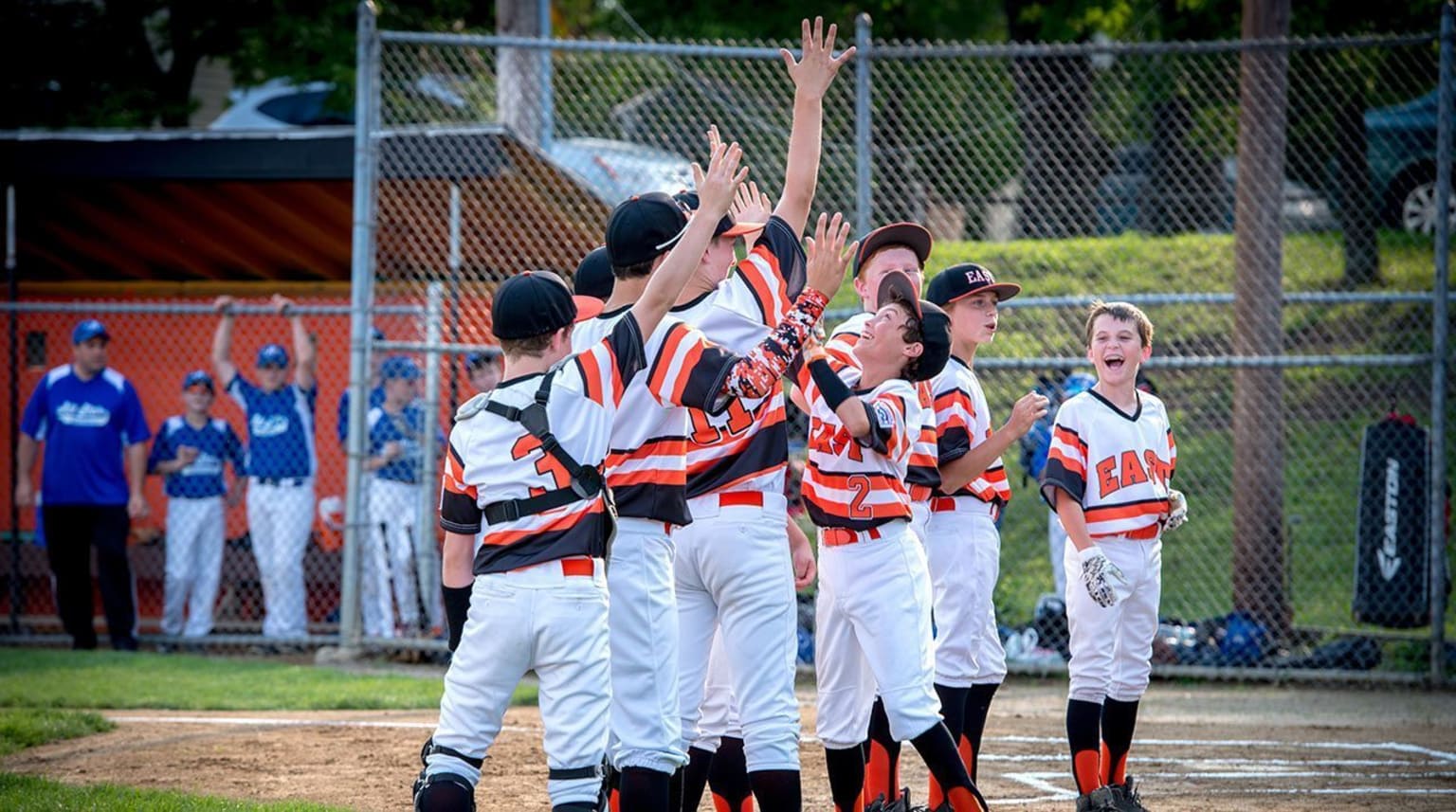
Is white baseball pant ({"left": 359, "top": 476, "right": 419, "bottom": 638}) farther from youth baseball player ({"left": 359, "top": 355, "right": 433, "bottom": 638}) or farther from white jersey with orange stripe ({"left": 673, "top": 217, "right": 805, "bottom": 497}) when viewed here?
white jersey with orange stripe ({"left": 673, "top": 217, "right": 805, "bottom": 497})

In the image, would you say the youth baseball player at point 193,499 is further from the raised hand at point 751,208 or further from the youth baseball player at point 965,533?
the raised hand at point 751,208

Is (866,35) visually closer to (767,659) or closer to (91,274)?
(767,659)

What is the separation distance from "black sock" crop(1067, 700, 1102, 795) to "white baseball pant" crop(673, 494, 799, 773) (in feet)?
4.76

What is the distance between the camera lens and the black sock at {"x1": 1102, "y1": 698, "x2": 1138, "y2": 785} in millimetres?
5844

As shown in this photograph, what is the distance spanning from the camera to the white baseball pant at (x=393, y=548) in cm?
1079

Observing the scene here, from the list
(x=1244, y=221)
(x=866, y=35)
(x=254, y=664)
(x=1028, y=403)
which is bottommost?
(x=254, y=664)

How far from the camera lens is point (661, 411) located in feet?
15.1

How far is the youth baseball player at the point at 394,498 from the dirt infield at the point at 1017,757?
2510 mm

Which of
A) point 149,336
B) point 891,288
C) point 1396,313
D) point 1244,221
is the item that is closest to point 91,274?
point 149,336

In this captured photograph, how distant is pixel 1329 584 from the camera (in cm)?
1242

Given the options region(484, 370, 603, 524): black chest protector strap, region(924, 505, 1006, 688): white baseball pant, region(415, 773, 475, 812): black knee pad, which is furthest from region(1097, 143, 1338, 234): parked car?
region(415, 773, 475, 812): black knee pad

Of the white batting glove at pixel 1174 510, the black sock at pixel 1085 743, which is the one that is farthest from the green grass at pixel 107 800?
the white batting glove at pixel 1174 510

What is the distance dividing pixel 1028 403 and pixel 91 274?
10215 mm

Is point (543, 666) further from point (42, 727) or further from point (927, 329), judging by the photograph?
point (42, 727)
